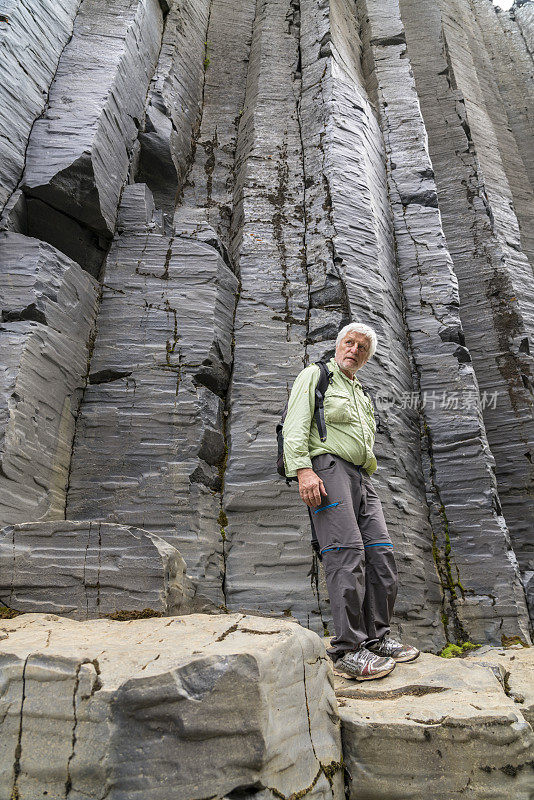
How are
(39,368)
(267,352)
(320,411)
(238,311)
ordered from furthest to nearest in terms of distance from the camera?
(238,311)
(267,352)
(39,368)
(320,411)

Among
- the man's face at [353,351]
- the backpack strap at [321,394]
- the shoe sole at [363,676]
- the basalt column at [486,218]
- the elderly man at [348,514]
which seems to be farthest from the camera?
the basalt column at [486,218]

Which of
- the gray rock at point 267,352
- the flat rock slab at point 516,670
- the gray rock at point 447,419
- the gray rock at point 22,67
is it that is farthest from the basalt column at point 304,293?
the gray rock at point 22,67

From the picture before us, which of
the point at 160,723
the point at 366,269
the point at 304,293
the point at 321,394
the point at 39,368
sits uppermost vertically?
the point at 366,269

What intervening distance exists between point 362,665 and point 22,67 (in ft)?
23.7

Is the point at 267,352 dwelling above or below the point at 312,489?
above

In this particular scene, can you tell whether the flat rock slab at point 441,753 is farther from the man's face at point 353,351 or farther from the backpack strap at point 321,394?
the man's face at point 353,351

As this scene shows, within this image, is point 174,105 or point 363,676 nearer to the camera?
point 363,676

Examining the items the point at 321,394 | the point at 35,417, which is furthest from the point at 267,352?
the point at 35,417

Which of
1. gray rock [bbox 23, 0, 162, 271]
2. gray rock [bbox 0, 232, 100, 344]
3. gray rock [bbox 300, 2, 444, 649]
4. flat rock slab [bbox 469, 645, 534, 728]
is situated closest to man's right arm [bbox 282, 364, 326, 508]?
flat rock slab [bbox 469, 645, 534, 728]

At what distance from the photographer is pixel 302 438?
14.9ft

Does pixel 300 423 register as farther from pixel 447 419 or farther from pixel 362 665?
pixel 447 419

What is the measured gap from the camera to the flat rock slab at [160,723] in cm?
261

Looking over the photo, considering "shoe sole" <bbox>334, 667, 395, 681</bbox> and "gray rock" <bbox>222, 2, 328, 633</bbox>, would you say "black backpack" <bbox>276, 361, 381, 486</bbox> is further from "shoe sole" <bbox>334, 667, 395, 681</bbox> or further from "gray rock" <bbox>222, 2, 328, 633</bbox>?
"shoe sole" <bbox>334, 667, 395, 681</bbox>

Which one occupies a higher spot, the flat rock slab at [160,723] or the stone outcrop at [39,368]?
the stone outcrop at [39,368]
